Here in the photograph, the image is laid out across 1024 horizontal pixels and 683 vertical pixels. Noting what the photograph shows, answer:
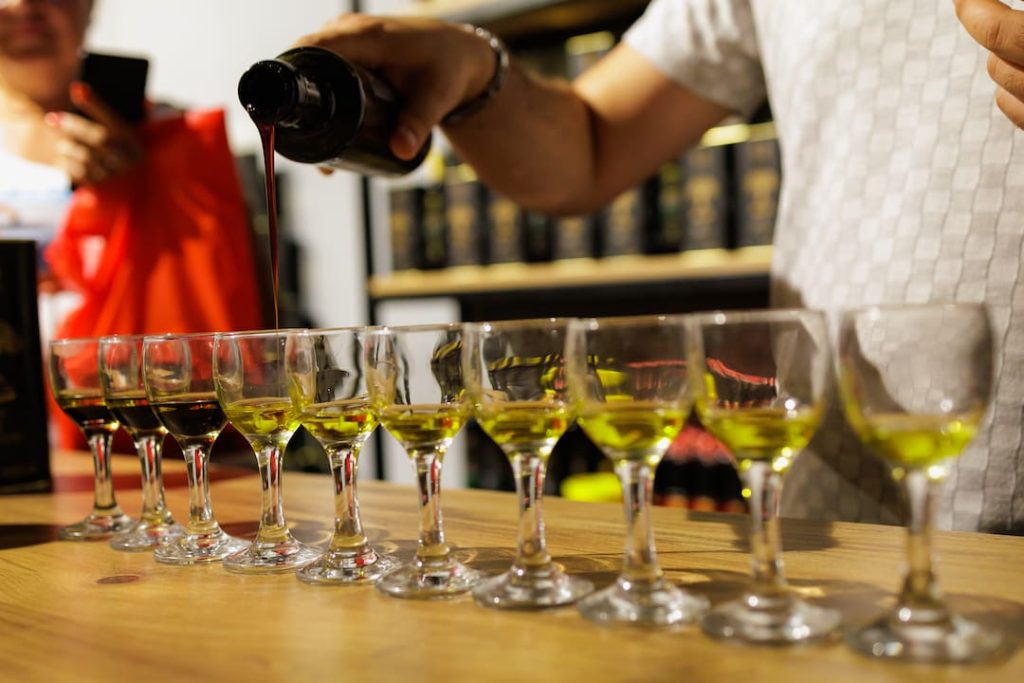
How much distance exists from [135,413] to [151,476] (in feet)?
0.26

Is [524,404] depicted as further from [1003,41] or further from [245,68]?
[245,68]

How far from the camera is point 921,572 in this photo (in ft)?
1.85

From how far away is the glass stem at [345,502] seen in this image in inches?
32.4

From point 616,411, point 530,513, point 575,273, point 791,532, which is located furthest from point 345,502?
point 575,273

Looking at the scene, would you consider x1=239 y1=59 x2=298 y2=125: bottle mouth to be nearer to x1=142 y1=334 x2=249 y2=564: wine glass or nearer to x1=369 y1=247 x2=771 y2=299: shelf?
x1=142 y1=334 x2=249 y2=564: wine glass

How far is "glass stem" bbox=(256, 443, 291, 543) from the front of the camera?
876 mm

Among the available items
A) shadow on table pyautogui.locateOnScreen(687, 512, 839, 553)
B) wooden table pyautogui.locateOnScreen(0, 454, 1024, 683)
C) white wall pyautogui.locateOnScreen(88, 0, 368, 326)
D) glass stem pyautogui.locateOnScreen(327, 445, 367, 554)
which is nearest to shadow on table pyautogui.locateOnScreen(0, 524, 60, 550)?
wooden table pyautogui.locateOnScreen(0, 454, 1024, 683)

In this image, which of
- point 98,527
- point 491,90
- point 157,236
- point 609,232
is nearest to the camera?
A: point 98,527

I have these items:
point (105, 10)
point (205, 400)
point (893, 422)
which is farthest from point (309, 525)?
point (105, 10)

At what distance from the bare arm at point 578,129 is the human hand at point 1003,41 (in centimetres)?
62

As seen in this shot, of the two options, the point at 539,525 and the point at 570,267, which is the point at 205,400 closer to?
the point at 539,525

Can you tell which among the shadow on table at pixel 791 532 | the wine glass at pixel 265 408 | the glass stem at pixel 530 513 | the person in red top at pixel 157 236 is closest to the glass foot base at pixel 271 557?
the wine glass at pixel 265 408

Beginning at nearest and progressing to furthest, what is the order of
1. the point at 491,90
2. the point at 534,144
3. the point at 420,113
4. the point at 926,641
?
1. the point at 926,641
2. the point at 420,113
3. the point at 491,90
4. the point at 534,144

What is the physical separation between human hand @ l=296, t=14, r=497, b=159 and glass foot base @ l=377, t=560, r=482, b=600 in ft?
Result: 1.80
